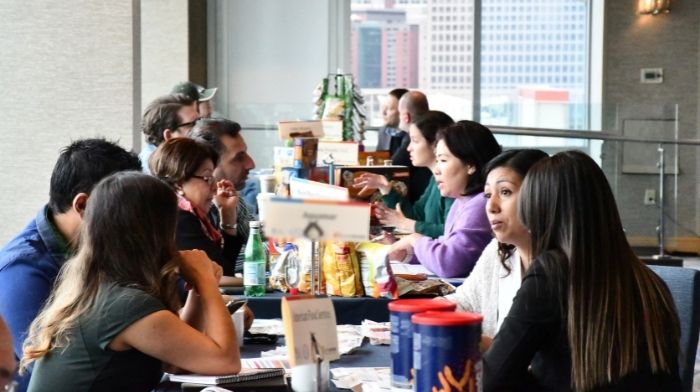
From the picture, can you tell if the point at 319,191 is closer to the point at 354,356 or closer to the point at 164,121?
the point at 354,356

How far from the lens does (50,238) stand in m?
2.78

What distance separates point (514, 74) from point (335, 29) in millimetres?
1865

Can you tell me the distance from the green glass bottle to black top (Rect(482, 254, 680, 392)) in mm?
1527

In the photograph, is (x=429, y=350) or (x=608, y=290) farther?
(x=608, y=290)

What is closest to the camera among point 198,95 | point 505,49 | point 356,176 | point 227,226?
point 227,226

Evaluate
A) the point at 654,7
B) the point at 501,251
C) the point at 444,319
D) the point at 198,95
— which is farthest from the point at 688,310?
the point at 654,7

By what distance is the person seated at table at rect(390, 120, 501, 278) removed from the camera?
13.4 ft

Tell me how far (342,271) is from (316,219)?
2.07m

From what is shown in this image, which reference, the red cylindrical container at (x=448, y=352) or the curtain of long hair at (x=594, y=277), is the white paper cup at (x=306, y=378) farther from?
the curtain of long hair at (x=594, y=277)

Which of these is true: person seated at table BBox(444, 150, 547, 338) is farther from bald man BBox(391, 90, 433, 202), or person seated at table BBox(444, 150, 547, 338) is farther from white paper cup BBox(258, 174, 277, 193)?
bald man BBox(391, 90, 433, 202)

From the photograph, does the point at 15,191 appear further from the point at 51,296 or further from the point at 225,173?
the point at 51,296

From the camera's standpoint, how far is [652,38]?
1019 cm

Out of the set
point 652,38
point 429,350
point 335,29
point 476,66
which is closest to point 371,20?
point 335,29

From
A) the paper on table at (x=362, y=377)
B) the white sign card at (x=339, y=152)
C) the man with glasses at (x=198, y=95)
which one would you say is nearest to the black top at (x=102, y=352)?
the paper on table at (x=362, y=377)
